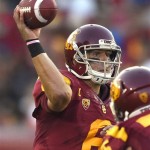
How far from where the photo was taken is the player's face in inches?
176

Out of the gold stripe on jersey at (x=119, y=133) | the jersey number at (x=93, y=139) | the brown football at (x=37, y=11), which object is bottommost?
the jersey number at (x=93, y=139)

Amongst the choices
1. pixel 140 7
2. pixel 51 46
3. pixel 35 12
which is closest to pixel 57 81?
pixel 35 12

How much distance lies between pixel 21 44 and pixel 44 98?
17.4ft

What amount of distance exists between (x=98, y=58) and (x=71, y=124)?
509 mm

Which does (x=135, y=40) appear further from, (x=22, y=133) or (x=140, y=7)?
(x=22, y=133)

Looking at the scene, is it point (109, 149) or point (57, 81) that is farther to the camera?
point (57, 81)

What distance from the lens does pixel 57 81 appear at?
4.07m

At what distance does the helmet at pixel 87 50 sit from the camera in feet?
14.6

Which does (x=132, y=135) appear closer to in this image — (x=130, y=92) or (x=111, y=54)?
(x=130, y=92)

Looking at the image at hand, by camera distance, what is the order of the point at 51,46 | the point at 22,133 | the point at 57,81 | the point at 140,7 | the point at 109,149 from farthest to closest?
the point at 140,7 → the point at 51,46 → the point at 22,133 → the point at 57,81 → the point at 109,149

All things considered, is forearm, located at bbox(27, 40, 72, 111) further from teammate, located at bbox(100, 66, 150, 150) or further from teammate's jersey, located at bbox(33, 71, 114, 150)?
teammate, located at bbox(100, 66, 150, 150)

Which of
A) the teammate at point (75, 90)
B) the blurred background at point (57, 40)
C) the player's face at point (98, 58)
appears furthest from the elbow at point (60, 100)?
the blurred background at point (57, 40)

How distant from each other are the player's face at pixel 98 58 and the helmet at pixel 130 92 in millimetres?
713

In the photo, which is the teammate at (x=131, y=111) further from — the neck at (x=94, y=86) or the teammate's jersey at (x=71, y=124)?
the neck at (x=94, y=86)
